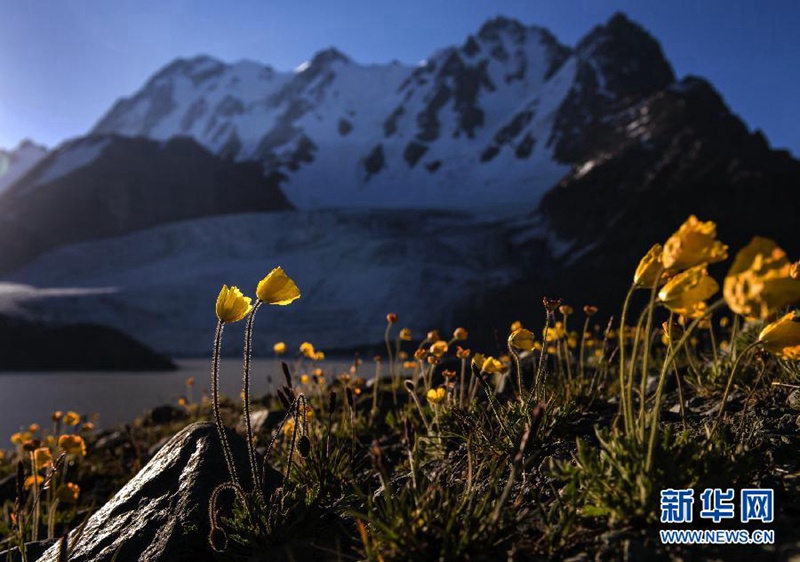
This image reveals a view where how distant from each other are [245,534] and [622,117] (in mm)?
75271

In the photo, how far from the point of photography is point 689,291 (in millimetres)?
1537

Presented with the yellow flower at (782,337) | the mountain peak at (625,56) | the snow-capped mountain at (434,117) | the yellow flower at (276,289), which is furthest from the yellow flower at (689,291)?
the mountain peak at (625,56)

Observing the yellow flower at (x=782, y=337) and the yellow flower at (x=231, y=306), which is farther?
the yellow flower at (x=231, y=306)

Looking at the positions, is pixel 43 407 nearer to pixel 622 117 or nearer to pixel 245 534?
pixel 245 534

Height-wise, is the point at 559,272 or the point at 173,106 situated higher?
the point at 173,106

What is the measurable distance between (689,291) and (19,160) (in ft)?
466

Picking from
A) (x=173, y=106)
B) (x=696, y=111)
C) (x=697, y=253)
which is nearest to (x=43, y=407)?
(x=697, y=253)

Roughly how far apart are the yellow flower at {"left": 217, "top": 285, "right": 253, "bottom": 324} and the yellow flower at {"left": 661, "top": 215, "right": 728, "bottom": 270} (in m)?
1.47

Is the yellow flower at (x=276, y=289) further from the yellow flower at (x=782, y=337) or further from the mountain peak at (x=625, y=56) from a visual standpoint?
the mountain peak at (x=625, y=56)

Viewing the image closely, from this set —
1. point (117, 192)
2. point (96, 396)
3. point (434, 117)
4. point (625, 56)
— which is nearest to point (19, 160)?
point (117, 192)

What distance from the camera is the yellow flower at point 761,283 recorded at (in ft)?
4.19

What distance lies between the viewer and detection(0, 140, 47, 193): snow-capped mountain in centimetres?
10538

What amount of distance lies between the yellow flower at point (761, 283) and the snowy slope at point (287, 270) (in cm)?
2582

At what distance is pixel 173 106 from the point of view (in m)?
142
